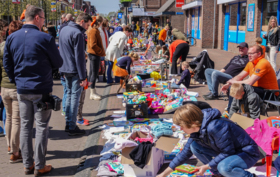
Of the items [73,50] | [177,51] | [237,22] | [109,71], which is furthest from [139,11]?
[73,50]

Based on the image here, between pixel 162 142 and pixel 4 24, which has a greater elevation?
pixel 4 24

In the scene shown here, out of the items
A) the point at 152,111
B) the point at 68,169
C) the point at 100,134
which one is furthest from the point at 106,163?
the point at 152,111

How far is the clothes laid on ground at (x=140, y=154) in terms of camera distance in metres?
3.81

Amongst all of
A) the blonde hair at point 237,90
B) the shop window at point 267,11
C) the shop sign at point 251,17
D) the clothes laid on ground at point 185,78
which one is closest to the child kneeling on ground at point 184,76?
the clothes laid on ground at point 185,78

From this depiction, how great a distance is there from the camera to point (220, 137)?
10.2 ft

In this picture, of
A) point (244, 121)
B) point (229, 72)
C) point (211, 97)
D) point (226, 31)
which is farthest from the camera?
point (226, 31)

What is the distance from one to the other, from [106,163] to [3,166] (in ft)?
4.91

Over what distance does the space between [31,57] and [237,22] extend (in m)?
17.7

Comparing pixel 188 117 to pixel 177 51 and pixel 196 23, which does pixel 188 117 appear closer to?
pixel 177 51

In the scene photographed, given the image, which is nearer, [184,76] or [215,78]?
[215,78]

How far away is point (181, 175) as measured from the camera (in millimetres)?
3830

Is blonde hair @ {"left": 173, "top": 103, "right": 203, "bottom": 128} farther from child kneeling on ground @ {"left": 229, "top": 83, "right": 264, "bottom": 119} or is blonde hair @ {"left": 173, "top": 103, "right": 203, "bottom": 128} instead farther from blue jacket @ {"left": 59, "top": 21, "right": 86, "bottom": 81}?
blue jacket @ {"left": 59, "top": 21, "right": 86, "bottom": 81}

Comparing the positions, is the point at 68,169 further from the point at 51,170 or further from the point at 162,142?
the point at 162,142

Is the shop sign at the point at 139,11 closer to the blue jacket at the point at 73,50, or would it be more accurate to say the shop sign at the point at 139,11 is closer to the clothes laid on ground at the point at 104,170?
the blue jacket at the point at 73,50
